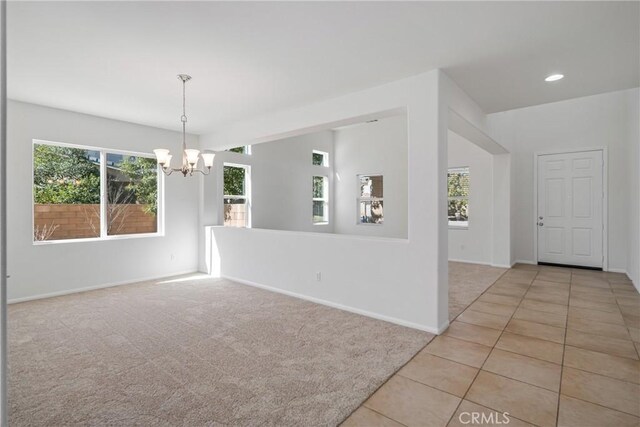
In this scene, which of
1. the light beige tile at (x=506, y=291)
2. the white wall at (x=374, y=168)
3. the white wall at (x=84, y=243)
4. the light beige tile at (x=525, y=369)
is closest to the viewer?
the light beige tile at (x=525, y=369)

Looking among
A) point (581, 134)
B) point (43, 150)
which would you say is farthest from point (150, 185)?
point (581, 134)

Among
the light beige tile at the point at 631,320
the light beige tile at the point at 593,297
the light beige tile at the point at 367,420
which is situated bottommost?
the light beige tile at the point at 367,420

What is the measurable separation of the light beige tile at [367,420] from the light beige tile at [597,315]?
9.63 ft

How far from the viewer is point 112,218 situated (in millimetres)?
5039

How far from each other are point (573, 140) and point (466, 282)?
3616mm

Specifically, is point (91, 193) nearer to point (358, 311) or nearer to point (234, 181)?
point (234, 181)

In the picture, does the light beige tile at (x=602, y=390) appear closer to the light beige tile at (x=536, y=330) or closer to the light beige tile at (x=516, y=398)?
the light beige tile at (x=516, y=398)

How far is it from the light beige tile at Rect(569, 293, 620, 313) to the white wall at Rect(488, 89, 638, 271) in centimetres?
243

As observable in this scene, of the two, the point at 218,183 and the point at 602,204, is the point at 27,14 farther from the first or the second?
the point at 602,204

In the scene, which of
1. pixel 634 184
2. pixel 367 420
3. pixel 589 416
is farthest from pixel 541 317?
pixel 634 184

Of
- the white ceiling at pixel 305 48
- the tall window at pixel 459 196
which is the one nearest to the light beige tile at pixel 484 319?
the white ceiling at pixel 305 48

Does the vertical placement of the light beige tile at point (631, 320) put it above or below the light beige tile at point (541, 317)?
above

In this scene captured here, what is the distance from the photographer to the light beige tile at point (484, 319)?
11.2 feet

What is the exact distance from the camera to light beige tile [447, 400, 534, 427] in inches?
74.0
